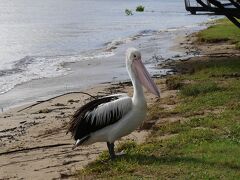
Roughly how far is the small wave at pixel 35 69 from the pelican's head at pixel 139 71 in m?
10.6

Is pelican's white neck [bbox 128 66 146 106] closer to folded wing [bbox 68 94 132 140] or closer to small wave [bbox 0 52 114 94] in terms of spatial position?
folded wing [bbox 68 94 132 140]

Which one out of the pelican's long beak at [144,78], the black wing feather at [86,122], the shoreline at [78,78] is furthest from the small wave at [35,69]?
the pelican's long beak at [144,78]

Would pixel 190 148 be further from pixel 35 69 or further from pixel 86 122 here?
pixel 35 69

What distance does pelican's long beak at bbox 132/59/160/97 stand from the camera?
8.51 metres

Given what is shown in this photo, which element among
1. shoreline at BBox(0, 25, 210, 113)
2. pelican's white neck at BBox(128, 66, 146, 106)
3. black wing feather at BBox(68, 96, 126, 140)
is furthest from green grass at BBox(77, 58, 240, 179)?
shoreline at BBox(0, 25, 210, 113)

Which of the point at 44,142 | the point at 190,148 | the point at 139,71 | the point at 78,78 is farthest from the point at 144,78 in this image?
the point at 78,78

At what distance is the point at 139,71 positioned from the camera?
28.2 ft

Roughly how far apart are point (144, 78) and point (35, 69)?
16.9 metres

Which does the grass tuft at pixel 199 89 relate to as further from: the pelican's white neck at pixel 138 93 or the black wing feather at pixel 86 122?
the black wing feather at pixel 86 122

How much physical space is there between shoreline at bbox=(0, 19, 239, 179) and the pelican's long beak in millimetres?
1578

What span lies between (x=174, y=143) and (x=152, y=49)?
72.7ft

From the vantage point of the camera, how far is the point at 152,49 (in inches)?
1206

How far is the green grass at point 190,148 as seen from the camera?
7.24m

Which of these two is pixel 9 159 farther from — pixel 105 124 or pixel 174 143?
pixel 174 143
